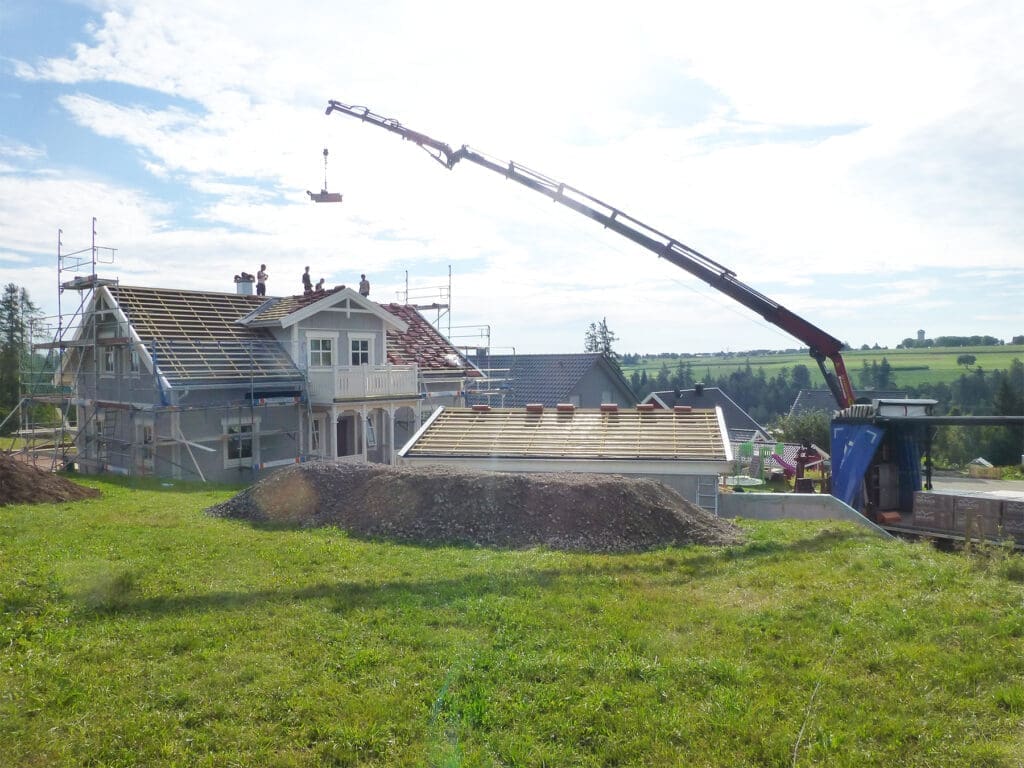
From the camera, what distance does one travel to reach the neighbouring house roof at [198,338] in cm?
2052

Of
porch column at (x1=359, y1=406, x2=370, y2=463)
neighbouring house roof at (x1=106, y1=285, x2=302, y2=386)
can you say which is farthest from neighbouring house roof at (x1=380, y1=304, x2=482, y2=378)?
neighbouring house roof at (x1=106, y1=285, x2=302, y2=386)

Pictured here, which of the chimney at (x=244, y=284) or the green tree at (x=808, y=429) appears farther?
the green tree at (x=808, y=429)

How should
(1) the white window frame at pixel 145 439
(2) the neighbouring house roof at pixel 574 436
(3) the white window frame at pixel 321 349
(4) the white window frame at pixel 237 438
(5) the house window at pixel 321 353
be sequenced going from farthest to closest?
(5) the house window at pixel 321 353 < (3) the white window frame at pixel 321 349 < (4) the white window frame at pixel 237 438 < (1) the white window frame at pixel 145 439 < (2) the neighbouring house roof at pixel 574 436

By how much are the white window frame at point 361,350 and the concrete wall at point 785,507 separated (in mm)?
13462

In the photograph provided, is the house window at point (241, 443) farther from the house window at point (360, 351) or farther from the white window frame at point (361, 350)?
the house window at point (360, 351)

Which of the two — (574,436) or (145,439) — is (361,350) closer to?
(145,439)

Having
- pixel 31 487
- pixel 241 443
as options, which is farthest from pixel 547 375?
pixel 31 487

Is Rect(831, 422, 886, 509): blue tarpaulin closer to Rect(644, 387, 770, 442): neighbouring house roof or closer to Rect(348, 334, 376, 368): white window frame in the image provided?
Rect(348, 334, 376, 368): white window frame

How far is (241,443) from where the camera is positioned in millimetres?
22375

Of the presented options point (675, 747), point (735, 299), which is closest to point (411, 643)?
point (675, 747)

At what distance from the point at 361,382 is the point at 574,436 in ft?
28.6

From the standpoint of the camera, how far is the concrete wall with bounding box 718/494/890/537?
53.6 feet

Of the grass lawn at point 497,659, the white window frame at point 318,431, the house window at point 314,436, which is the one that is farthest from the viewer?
the white window frame at point 318,431

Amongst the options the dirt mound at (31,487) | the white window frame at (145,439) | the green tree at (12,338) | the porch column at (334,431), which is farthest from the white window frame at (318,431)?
the green tree at (12,338)
